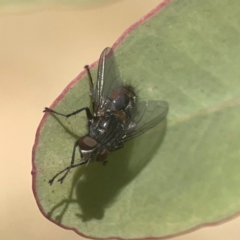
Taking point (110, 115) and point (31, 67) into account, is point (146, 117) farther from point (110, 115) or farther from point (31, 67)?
point (31, 67)

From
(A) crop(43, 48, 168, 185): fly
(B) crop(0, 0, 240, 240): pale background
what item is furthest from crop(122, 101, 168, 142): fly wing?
(B) crop(0, 0, 240, 240): pale background

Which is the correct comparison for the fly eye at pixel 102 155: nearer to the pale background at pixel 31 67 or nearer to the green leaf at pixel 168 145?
the green leaf at pixel 168 145

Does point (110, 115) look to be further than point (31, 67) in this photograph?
No

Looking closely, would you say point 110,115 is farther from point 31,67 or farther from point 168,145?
point 31,67

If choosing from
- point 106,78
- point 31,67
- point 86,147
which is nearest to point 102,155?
point 86,147

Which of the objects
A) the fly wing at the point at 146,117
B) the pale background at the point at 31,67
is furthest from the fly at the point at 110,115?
the pale background at the point at 31,67

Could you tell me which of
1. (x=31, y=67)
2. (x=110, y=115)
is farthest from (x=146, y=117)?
(x=31, y=67)

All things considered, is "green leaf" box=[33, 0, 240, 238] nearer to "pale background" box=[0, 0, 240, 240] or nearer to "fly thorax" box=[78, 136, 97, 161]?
"fly thorax" box=[78, 136, 97, 161]
